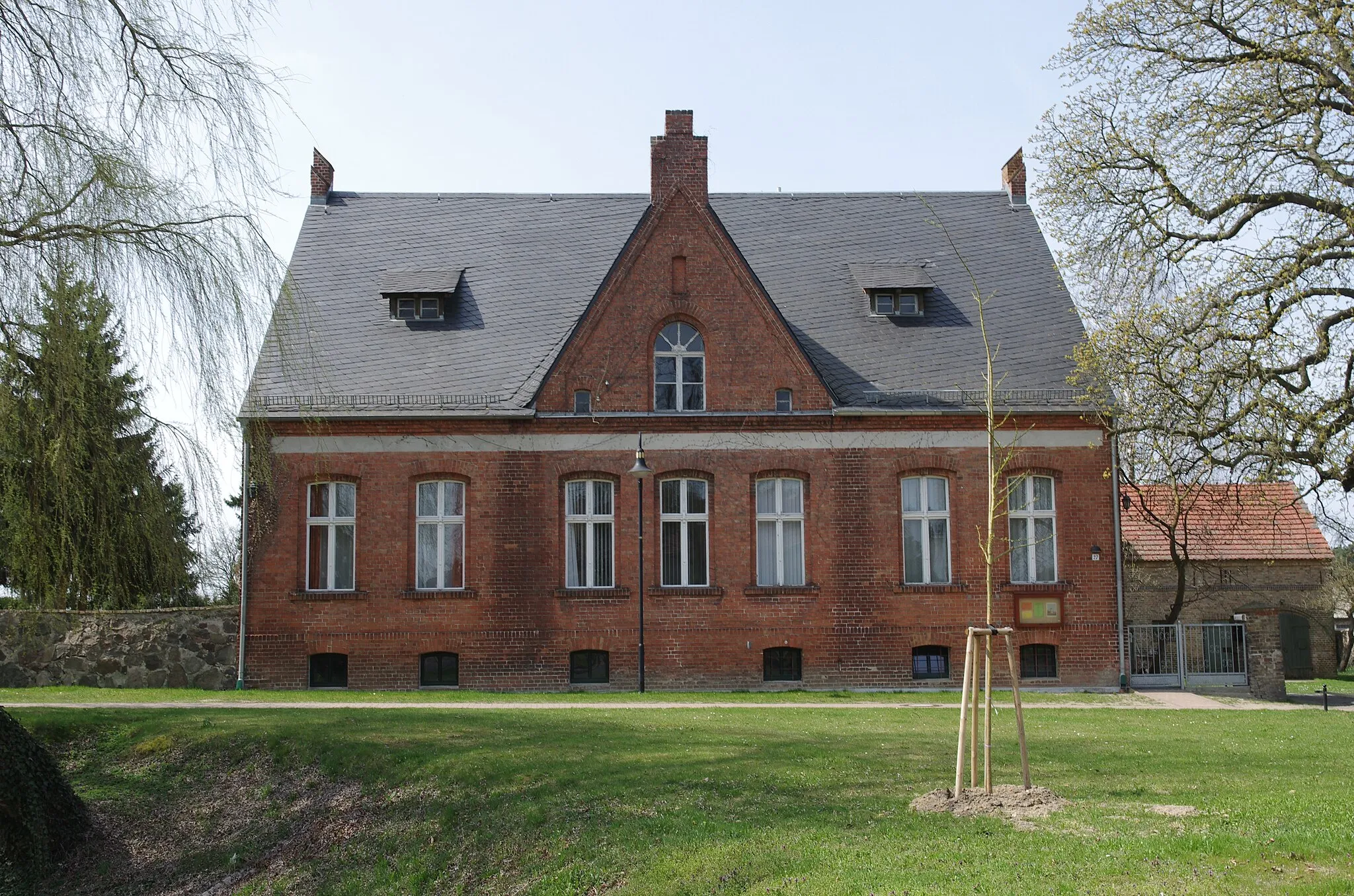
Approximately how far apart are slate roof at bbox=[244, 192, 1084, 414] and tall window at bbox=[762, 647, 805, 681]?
4.91 m

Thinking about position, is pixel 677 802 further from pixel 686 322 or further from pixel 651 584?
pixel 686 322

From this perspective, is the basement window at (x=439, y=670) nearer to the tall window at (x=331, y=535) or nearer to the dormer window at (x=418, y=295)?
the tall window at (x=331, y=535)

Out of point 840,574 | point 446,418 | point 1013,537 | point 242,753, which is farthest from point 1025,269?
point 242,753

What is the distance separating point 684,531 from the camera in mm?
23609

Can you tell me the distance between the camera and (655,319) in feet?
78.4

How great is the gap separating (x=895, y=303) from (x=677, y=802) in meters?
16.8

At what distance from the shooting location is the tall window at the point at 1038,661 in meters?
23.6

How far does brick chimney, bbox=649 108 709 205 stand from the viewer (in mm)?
24547

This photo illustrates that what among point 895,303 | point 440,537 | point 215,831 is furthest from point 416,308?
point 215,831

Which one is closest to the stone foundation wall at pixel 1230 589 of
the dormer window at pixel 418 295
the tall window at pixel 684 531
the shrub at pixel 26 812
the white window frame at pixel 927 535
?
the white window frame at pixel 927 535

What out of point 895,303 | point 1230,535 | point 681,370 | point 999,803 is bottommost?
point 999,803

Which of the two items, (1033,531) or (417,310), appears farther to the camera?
(417,310)

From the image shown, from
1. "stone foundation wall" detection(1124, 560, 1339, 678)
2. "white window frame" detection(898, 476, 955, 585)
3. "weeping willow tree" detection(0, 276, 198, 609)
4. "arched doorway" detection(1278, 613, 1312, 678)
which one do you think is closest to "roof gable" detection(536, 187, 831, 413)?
"white window frame" detection(898, 476, 955, 585)

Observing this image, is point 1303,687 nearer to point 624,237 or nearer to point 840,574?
point 840,574
